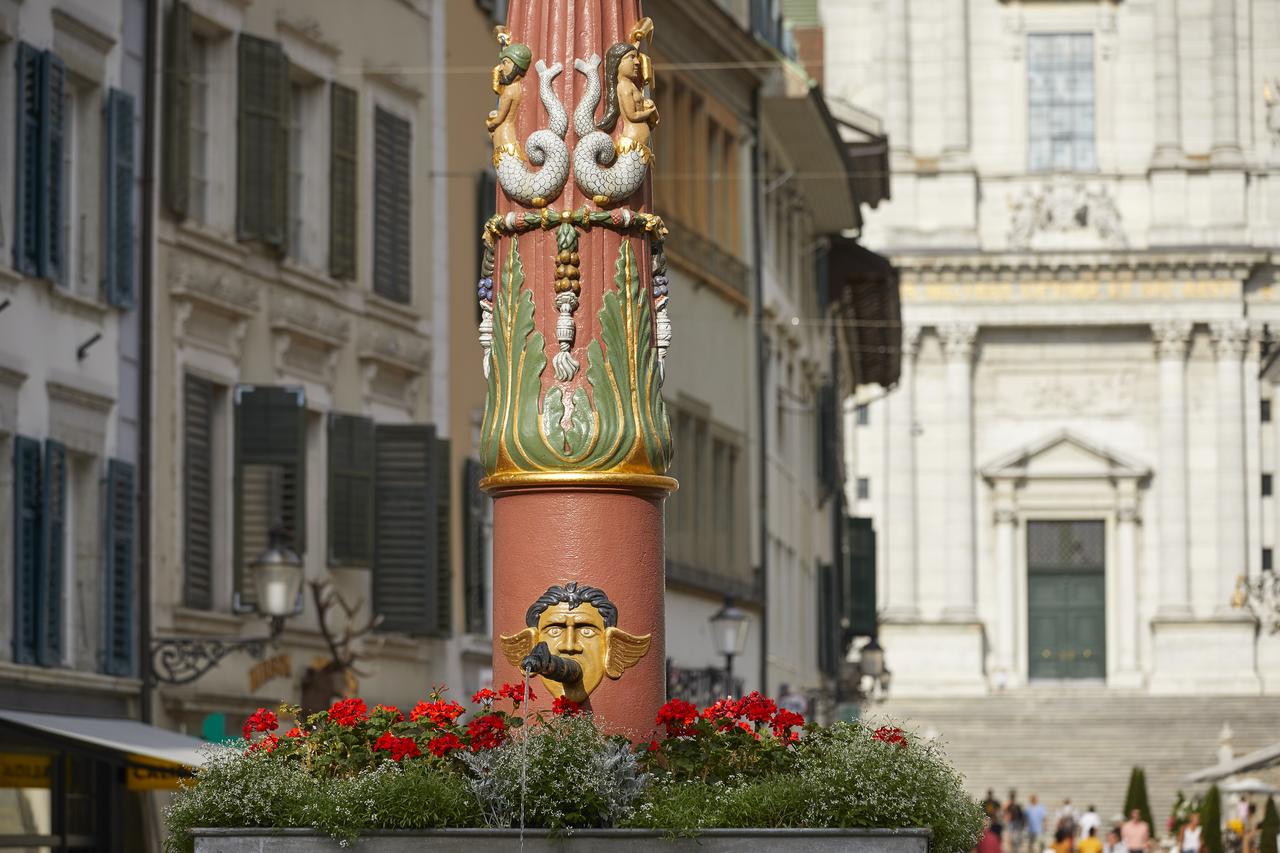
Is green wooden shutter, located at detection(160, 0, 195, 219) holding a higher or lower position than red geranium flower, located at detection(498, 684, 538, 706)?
higher

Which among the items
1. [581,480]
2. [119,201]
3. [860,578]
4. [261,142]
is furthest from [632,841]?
[860,578]

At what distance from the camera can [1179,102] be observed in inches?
3430

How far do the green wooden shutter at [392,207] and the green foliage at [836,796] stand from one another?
64.9 ft

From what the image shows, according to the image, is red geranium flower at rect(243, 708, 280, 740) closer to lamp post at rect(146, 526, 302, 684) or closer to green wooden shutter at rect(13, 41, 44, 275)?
lamp post at rect(146, 526, 302, 684)

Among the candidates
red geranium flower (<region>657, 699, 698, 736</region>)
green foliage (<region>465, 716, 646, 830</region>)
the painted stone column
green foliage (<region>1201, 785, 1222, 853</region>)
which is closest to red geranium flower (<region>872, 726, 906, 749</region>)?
red geranium flower (<region>657, 699, 698, 736</region>)

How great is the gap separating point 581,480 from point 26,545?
11.8 m

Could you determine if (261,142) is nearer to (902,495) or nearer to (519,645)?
(519,645)

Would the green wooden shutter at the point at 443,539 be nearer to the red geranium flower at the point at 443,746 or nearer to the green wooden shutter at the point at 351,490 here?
the green wooden shutter at the point at 351,490

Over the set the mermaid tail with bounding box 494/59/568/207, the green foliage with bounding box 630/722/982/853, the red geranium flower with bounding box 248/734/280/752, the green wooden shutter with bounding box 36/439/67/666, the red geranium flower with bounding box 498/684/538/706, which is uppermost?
the mermaid tail with bounding box 494/59/568/207

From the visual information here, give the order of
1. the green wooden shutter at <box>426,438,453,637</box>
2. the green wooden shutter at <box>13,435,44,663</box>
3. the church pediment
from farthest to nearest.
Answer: the church pediment < the green wooden shutter at <box>426,438,453,637</box> < the green wooden shutter at <box>13,435,44,663</box>

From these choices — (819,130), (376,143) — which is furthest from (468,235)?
(819,130)

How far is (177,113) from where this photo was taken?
25094 mm

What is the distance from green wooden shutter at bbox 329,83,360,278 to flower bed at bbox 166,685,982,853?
1794 centimetres

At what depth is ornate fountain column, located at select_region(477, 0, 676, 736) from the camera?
10914 millimetres
